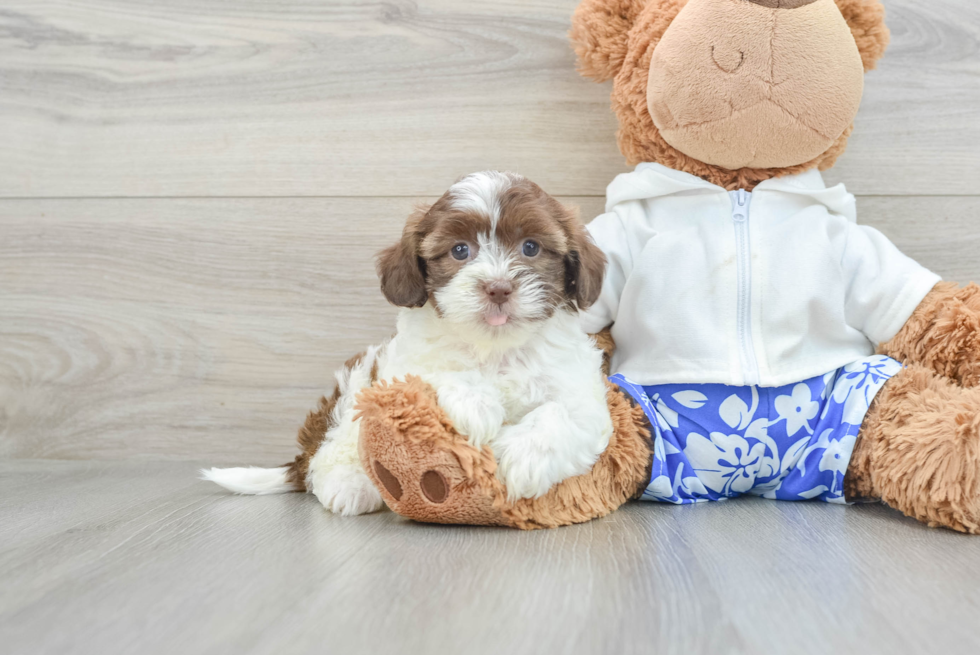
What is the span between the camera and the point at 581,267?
135cm

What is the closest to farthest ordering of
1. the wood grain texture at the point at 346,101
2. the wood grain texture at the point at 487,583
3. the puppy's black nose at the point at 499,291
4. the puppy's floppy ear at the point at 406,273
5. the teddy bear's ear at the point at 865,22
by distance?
the wood grain texture at the point at 487,583
the puppy's black nose at the point at 499,291
the puppy's floppy ear at the point at 406,273
the teddy bear's ear at the point at 865,22
the wood grain texture at the point at 346,101

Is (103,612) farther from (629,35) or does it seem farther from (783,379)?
(629,35)

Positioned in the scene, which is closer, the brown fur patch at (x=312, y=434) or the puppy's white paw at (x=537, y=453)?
the puppy's white paw at (x=537, y=453)

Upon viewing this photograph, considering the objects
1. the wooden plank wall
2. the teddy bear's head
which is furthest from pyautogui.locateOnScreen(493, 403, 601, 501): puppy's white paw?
the wooden plank wall

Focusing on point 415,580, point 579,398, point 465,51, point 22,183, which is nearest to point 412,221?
point 579,398

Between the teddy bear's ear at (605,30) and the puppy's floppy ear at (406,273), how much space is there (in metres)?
0.60

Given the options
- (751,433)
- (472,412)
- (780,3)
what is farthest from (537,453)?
(780,3)

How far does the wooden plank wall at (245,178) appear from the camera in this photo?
6.24 feet

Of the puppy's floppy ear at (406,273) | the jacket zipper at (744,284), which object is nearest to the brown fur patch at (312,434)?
the puppy's floppy ear at (406,273)

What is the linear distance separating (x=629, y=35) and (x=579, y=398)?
2.54 feet

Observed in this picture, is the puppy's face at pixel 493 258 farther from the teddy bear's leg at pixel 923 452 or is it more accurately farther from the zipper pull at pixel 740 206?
the teddy bear's leg at pixel 923 452

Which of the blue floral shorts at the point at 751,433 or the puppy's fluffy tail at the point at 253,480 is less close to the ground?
the blue floral shorts at the point at 751,433

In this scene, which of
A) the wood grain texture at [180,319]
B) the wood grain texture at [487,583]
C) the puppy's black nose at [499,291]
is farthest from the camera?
the wood grain texture at [180,319]

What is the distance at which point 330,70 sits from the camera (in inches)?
76.4
